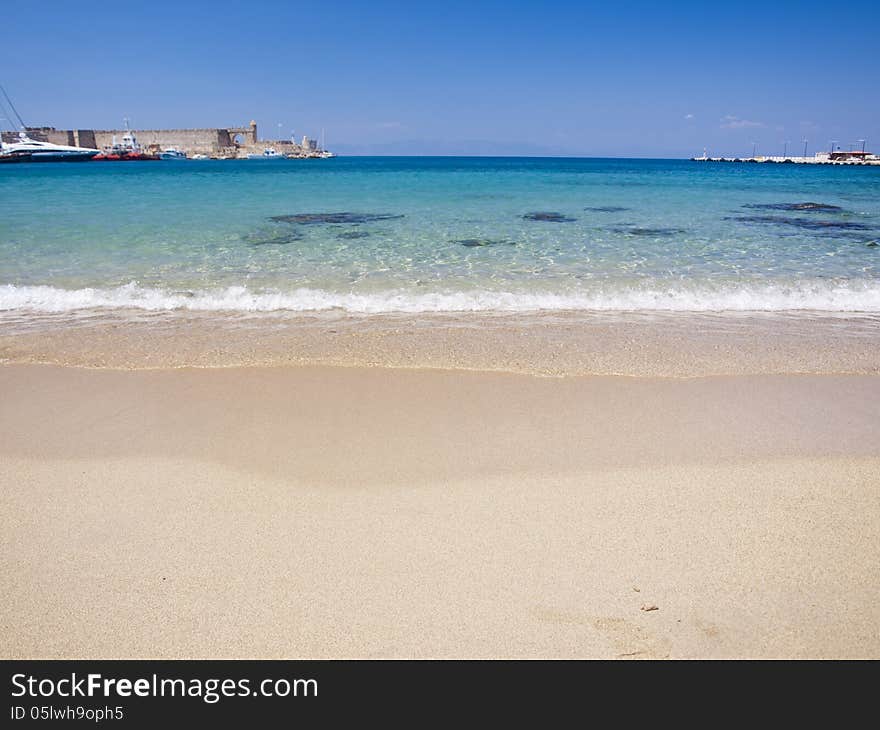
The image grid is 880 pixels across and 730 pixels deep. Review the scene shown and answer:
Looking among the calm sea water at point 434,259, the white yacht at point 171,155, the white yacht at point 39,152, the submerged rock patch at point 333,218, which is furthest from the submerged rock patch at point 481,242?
the white yacht at point 171,155

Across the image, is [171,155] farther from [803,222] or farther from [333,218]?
[803,222]

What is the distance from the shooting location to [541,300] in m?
8.95

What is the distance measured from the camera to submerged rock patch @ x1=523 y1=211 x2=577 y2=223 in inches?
700

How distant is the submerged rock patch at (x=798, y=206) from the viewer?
2177 cm

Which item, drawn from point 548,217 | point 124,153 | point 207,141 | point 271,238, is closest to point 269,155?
point 207,141

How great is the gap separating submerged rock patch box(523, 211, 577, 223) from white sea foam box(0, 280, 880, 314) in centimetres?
870

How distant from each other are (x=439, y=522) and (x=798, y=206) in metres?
26.3

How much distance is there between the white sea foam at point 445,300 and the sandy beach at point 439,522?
3.64 metres

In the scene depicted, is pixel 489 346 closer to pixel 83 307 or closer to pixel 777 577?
pixel 777 577

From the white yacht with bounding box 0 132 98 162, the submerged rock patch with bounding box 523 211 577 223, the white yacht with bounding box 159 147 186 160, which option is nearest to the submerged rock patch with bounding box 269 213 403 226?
the submerged rock patch with bounding box 523 211 577 223

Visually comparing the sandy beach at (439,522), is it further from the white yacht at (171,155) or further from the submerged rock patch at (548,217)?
the white yacht at (171,155)

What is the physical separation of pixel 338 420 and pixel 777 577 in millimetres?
3263

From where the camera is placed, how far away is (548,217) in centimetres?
1852
